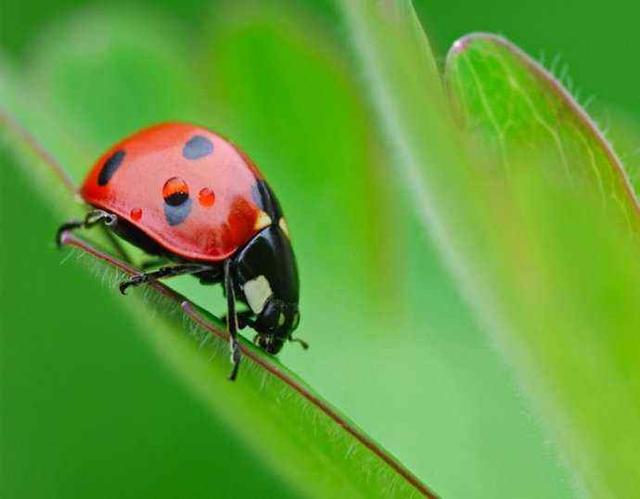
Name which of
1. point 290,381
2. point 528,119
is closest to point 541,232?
point 528,119

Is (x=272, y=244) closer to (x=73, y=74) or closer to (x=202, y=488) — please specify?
(x=202, y=488)

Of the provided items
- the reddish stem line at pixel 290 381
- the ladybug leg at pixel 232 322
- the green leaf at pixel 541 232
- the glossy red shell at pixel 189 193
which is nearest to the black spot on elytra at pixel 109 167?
the glossy red shell at pixel 189 193

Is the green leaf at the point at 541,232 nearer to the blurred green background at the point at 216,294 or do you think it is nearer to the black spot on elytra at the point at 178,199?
the blurred green background at the point at 216,294

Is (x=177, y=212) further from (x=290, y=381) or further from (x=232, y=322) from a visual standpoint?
(x=290, y=381)

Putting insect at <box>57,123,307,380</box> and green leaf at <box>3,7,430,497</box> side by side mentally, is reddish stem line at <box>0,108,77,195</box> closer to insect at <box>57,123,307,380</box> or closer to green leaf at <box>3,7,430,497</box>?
insect at <box>57,123,307,380</box>

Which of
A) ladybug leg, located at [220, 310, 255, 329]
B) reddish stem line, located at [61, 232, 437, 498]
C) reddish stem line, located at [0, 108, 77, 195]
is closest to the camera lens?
reddish stem line, located at [61, 232, 437, 498]

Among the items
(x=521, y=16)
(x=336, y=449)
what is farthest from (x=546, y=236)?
(x=521, y=16)

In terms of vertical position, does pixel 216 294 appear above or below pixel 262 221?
below

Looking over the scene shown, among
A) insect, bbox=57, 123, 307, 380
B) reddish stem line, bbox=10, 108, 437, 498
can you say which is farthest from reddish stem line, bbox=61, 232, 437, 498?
insect, bbox=57, 123, 307, 380
